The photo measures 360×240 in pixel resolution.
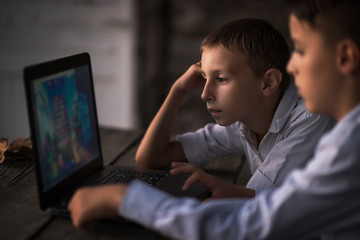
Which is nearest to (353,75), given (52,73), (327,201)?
(327,201)

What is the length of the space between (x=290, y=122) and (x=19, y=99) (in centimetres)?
262

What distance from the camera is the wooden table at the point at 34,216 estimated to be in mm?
854

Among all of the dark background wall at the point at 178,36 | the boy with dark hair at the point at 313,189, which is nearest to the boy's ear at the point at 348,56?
the boy with dark hair at the point at 313,189

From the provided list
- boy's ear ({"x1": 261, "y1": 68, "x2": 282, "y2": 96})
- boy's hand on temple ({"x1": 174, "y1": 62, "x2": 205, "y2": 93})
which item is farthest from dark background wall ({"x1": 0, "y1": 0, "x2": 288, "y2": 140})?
boy's ear ({"x1": 261, "y1": 68, "x2": 282, "y2": 96})

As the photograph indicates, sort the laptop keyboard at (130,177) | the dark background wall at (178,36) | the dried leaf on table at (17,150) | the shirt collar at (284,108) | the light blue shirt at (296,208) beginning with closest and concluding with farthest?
the light blue shirt at (296,208) → the laptop keyboard at (130,177) → the shirt collar at (284,108) → the dried leaf on table at (17,150) → the dark background wall at (178,36)

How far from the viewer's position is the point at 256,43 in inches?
47.6

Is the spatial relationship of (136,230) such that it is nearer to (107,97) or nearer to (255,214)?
(255,214)

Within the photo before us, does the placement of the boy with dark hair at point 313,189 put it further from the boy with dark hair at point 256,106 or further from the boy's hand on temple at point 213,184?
the boy with dark hair at point 256,106

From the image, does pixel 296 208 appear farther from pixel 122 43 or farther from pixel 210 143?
pixel 122 43

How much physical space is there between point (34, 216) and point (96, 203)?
0.21 meters

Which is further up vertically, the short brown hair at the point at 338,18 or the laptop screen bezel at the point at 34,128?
the short brown hair at the point at 338,18

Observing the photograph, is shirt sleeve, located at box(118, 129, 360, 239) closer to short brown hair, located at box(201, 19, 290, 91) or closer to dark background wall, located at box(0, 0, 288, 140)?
short brown hair, located at box(201, 19, 290, 91)

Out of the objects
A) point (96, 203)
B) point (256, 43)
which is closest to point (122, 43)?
point (256, 43)

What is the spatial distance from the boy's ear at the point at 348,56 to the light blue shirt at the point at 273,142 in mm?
410
